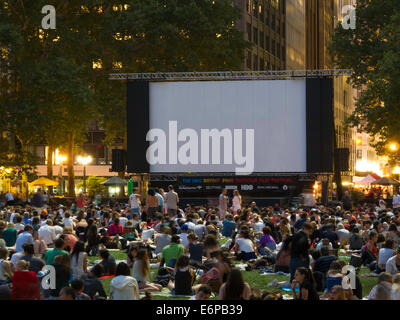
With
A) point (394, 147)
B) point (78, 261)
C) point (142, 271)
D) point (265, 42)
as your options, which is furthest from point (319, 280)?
point (265, 42)

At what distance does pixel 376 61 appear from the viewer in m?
47.7

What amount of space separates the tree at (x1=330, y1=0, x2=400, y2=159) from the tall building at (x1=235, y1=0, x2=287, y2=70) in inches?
1176

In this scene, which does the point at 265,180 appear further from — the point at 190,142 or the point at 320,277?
the point at 320,277

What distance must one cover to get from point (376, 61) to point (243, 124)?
11952 mm

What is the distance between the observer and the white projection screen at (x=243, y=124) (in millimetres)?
40250

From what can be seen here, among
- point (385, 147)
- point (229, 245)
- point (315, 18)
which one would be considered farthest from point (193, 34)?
point (315, 18)

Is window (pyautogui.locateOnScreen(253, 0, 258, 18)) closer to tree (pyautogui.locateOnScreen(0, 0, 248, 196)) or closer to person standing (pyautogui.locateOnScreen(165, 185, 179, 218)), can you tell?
tree (pyautogui.locateOnScreen(0, 0, 248, 196))

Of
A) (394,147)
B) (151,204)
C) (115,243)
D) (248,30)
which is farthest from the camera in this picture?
(248,30)

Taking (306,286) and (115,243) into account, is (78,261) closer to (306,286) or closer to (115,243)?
(306,286)

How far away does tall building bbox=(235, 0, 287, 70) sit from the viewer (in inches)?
3177

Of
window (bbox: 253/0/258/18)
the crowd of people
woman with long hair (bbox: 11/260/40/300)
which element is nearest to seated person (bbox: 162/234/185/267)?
the crowd of people
